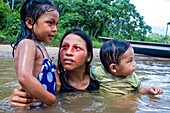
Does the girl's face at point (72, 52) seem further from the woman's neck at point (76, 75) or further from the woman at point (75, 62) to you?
the woman's neck at point (76, 75)

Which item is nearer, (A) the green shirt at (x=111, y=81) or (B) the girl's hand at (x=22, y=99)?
(B) the girl's hand at (x=22, y=99)

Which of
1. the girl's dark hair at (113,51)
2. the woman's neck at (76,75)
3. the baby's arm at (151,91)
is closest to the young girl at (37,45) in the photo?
the woman's neck at (76,75)

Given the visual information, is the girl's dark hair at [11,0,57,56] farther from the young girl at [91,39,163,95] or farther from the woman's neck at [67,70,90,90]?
the young girl at [91,39,163,95]

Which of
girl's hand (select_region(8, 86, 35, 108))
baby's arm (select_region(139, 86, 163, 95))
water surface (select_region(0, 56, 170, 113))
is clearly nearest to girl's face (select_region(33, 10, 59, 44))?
girl's hand (select_region(8, 86, 35, 108))

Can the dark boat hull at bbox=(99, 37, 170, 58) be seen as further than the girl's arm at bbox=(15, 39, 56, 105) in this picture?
Yes

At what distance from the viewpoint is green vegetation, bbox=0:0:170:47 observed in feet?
46.3

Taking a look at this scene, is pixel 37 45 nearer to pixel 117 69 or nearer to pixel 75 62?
pixel 75 62

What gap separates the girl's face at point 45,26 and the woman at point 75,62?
0.90ft

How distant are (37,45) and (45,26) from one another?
0.16m

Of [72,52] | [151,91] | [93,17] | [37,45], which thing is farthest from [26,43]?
[93,17]

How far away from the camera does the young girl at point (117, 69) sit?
256cm

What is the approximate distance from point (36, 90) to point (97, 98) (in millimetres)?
836

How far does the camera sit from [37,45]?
199 cm

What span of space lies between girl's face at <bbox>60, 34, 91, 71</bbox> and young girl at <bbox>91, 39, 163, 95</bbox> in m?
0.32
